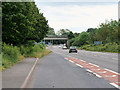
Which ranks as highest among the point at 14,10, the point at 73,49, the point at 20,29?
the point at 14,10

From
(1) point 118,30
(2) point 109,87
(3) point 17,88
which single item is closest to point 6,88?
(3) point 17,88

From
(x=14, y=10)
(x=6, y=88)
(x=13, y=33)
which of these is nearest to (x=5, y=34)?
(x=13, y=33)

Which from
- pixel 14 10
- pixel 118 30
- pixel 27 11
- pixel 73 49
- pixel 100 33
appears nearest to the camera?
pixel 14 10

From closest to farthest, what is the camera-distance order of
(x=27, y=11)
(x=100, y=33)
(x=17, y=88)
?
(x=17, y=88) < (x=27, y=11) < (x=100, y=33)

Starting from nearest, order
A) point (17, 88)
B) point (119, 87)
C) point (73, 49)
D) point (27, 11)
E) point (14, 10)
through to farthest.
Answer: point (17, 88)
point (119, 87)
point (14, 10)
point (27, 11)
point (73, 49)

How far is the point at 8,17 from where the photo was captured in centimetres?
2002

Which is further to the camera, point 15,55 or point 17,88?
point 15,55

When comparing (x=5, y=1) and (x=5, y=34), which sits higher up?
(x=5, y=1)

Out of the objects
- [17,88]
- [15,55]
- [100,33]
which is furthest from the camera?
[100,33]

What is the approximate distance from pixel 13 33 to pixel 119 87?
14.9 meters

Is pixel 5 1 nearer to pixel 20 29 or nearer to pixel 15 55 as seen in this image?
pixel 20 29

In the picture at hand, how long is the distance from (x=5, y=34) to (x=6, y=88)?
1416 centimetres

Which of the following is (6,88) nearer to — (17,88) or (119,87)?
(17,88)

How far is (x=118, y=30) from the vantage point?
2124 inches
